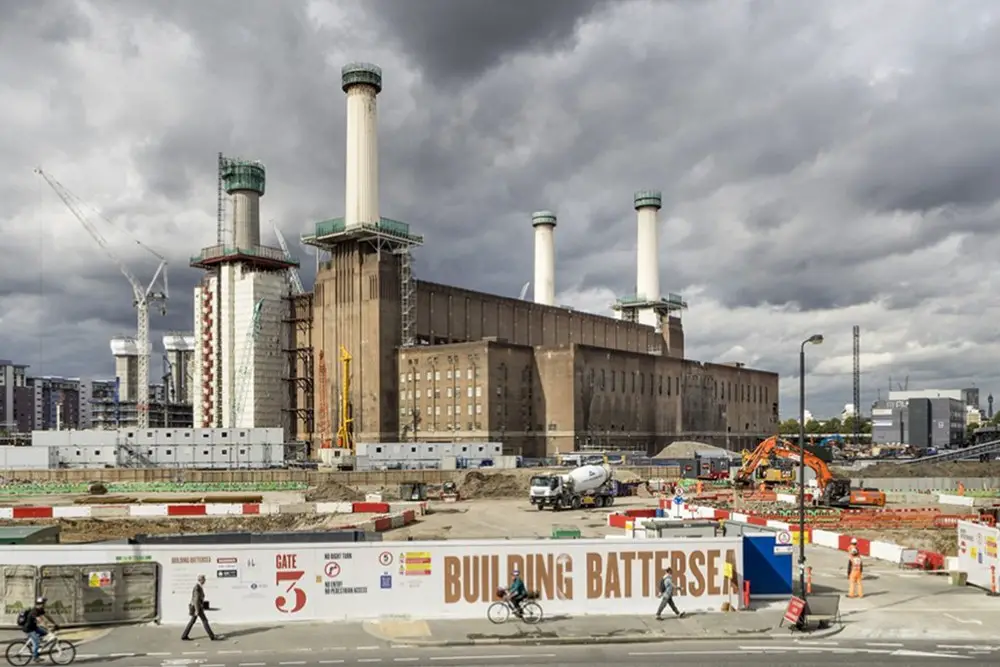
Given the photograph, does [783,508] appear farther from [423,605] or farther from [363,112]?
[363,112]

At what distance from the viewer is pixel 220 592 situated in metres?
26.3

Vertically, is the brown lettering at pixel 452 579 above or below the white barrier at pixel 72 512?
above

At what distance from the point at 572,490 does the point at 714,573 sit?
38246 millimetres

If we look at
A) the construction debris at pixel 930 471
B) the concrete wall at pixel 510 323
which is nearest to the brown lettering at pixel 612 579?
the construction debris at pixel 930 471

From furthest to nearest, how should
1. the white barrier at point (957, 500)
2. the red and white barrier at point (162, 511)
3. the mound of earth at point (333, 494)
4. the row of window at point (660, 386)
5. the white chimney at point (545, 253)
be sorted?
the white chimney at point (545, 253)
the row of window at point (660, 386)
the mound of earth at point (333, 494)
the white barrier at point (957, 500)
the red and white barrier at point (162, 511)

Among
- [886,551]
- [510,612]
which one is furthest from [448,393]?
[510,612]

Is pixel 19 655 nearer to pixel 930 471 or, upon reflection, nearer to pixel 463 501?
pixel 463 501

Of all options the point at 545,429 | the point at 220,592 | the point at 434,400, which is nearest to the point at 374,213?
the point at 434,400

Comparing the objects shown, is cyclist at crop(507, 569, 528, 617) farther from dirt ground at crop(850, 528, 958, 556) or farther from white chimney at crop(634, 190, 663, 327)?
white chimney at crop(634, 190, 663, 327)

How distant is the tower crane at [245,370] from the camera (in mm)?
140000

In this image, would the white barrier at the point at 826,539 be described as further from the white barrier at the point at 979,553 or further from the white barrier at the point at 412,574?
the white barrier at the point at 412,574

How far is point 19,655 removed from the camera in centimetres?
2158

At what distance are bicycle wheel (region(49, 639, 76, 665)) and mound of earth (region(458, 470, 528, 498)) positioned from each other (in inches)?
2344

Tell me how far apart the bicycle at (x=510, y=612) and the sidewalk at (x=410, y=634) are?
24cm
